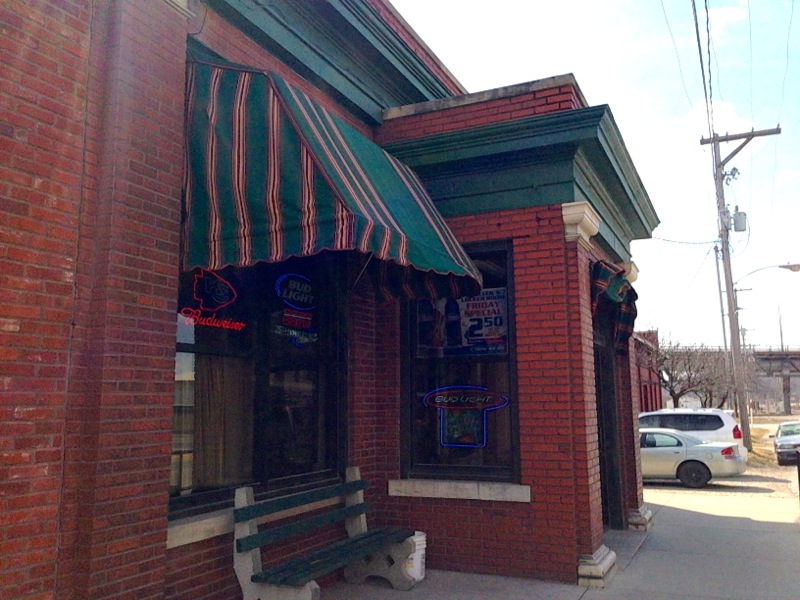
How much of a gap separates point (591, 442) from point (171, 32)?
5.25 m

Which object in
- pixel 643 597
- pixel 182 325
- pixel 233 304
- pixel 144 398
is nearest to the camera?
pixel 144 398

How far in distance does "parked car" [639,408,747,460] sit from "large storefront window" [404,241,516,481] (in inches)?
432

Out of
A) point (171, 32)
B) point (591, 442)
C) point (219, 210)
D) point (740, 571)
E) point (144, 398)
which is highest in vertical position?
point (171, 32)

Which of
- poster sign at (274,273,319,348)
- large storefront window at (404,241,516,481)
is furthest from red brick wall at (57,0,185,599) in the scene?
large storefront window at (404,241,516,481)

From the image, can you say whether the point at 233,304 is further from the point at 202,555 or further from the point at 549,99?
the point at 549,99

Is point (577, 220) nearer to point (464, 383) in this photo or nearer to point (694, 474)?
point (464, 383)

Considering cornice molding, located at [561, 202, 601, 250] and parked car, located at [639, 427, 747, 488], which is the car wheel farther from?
cornice molding, located at [561, 202, 601, 250]

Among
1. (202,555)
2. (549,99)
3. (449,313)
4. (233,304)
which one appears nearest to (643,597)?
(449,313)

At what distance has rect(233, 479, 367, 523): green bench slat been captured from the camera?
5078 millimetres

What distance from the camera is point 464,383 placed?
7375mm

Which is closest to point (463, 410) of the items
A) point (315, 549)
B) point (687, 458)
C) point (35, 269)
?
point (315, 549)

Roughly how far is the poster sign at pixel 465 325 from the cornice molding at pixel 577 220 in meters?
0.93

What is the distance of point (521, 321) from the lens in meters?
6.95

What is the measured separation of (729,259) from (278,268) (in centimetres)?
2140
